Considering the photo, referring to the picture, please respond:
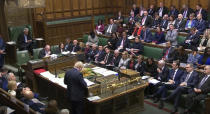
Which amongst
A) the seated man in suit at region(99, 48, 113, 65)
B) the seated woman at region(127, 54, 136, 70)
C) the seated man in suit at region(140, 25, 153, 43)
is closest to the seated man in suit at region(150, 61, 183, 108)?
the seated woman at region(127, 54, 136, 70)

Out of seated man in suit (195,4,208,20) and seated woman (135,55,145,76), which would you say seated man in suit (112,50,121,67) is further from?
seated man in suit (195,4,208,20)

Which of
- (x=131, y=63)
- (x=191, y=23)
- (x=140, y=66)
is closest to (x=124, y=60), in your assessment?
(x=131, y=63)

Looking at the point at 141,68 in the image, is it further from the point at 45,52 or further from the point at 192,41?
the point at 45,52

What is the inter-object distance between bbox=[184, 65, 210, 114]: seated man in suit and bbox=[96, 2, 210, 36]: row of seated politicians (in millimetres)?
3862

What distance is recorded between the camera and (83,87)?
5.23 meters

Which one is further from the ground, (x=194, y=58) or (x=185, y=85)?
(x=194, y=58)

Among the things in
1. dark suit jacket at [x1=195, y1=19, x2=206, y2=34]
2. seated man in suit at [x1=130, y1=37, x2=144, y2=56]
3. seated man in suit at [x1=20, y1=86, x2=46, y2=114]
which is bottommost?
seated man in suit at [x1=20, y1=86, x2=46, y2=114]

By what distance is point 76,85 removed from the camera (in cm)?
527

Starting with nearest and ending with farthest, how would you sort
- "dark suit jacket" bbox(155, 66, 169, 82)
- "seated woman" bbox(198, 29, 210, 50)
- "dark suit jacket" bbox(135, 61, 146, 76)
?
"dark suit jacket" bbox(155, 66, 169, 82), "dark suit jacket" bbox(135, 61, 146, 76), "seated woman" bbox(198, 29, 210, 50)

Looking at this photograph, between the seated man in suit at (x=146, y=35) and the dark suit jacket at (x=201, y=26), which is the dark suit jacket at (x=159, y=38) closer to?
the seated man in suit at (x=146, y=35)

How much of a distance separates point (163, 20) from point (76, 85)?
23.3 feet

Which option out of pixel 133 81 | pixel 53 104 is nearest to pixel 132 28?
pixel 133 81

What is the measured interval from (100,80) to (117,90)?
1.59 feet

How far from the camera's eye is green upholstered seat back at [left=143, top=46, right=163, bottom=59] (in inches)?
353
